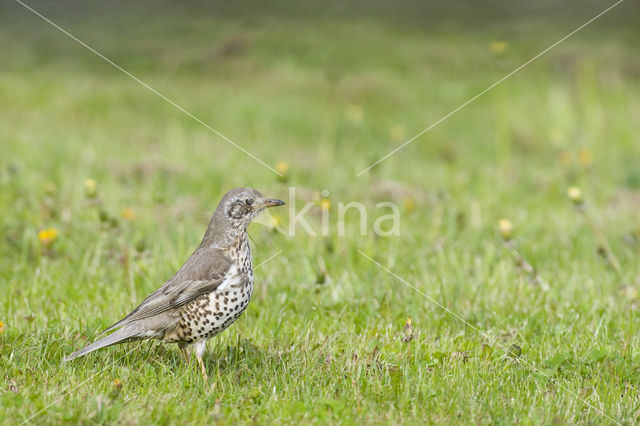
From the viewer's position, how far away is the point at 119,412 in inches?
118

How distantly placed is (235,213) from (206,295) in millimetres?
499

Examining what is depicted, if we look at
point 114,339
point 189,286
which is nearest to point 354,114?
point 189,286

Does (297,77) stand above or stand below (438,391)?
above

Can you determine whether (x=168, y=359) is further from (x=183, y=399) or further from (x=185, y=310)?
(x=183, y=399)

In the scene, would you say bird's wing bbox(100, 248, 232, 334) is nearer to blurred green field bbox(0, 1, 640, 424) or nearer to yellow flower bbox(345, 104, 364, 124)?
blurred green field bbox(0, 1, 640, 424)

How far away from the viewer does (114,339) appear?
3.53m

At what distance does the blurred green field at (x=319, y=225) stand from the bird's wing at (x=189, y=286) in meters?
0.26

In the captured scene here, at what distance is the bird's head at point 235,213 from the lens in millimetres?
3838

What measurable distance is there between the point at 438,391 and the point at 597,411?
72 centimetres

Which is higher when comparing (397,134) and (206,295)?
(397,134)

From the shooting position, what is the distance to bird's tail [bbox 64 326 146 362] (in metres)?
3.41

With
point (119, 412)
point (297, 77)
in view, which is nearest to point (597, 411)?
point (119, 412)

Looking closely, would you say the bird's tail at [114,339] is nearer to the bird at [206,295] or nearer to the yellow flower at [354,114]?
the bird at [206,295]

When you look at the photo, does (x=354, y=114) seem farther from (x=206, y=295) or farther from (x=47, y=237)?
(x=206, y=295)
